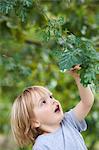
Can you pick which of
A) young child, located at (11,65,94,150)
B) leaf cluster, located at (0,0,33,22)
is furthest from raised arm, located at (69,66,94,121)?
leaf cluster, located at (0,0,33,22)

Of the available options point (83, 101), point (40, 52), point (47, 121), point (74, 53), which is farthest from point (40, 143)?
point (40, 52)

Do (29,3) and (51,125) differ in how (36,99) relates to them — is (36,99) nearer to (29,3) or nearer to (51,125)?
(51,125)

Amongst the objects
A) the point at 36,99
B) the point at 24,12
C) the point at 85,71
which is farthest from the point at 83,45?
the point at 36,99

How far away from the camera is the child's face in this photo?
3.04m

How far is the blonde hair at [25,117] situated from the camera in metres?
3.09

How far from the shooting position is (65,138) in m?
3.02

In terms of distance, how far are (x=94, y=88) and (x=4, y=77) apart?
2.88 metres

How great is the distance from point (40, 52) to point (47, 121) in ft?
8.54

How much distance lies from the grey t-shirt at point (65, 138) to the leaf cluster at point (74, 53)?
461 millimetres

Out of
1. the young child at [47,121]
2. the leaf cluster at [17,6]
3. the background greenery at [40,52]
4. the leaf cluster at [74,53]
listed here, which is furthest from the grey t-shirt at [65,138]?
the background greenery at [40,52]

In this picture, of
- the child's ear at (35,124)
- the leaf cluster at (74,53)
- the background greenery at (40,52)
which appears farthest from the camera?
the background greenery at (40,52)

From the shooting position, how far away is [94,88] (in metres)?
2.70

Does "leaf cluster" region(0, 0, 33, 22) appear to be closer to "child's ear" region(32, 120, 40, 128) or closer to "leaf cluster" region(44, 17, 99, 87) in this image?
"leaf cluster" region(44, 17, 99, 87)

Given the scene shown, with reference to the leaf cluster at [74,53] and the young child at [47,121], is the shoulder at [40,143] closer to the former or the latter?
the young child at [47,121]
